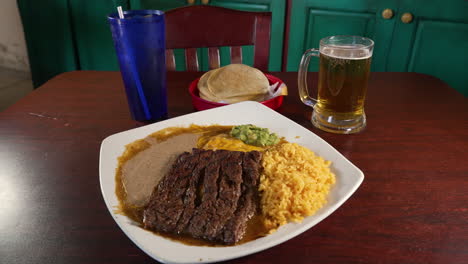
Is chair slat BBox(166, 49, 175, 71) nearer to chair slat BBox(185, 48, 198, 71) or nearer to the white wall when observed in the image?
chair slat BBox(185, 48, 198, 71)

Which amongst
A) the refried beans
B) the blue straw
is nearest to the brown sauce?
the refried beans

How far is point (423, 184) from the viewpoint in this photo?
97 centimetres

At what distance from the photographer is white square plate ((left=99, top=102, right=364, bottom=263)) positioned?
0.69 metres

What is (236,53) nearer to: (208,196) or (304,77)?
(304,77)

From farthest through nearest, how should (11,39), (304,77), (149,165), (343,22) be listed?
(11,39) < (343,22) < (304,77) < (149,165)

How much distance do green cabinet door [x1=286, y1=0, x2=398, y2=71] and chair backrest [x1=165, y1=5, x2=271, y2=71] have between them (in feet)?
3.83

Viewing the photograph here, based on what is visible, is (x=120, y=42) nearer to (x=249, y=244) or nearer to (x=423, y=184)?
(x=249, y=244)

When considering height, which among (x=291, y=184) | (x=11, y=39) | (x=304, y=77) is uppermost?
(x=304, y=77)

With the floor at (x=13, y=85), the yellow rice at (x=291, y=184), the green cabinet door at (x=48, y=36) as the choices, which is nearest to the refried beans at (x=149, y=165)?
the yellow rice at (x=291, y=184)

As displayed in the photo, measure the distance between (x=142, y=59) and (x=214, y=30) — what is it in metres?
0.82

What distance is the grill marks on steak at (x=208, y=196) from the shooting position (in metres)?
0.78

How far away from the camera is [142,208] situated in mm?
854

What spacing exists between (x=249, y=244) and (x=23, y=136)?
0.91 meters

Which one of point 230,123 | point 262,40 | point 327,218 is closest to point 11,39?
point 262,40
